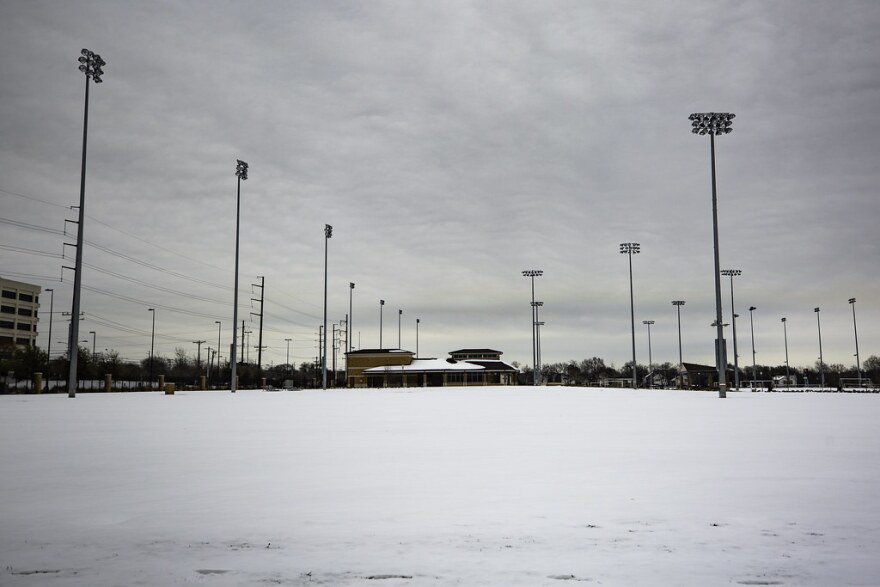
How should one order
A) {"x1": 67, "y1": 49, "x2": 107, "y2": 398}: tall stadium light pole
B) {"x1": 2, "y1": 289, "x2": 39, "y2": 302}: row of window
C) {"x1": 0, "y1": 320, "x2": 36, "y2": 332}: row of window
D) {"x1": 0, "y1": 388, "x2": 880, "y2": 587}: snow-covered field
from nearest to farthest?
1. {"x1": 0, "y1": 388, "x2": 880, "y2": 587}: snow-covered field
2. {"x1": 67, "y1": 49, "x2": 107, "y2": 398}: tall stadium light pole
3. {"x1": 0, "y1": 320, "x2": 36, "y2": 332}: row of window
4. {"x1": 2, "y1": 289, "x2": 39, "y2": 302}: row of window

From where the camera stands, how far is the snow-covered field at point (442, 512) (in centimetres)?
468

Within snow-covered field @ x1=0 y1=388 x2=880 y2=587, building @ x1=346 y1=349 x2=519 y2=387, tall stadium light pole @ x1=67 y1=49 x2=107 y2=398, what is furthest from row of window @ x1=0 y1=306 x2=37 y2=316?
snow-covered field @ x1=0 y1=388 x2=880 y2=587

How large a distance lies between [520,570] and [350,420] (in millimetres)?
15009

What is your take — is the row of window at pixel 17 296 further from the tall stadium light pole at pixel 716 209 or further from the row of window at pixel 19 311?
the tall stadium light pole at pixel 716 209

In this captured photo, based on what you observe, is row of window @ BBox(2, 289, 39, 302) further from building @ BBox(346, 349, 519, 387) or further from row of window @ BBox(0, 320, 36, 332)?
building @ BBox(346, 349, 519, 387)

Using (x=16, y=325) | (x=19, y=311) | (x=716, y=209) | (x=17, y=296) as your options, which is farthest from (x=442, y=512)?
(x=19, y=311)

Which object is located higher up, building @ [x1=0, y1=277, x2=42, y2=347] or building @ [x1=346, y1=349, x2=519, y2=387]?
building @ [x1=0, y1=277, x2=42, y2=347]

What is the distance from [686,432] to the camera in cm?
1473

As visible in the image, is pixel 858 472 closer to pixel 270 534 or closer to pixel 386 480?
pixel 386 480

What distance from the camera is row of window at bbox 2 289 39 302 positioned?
454 feet

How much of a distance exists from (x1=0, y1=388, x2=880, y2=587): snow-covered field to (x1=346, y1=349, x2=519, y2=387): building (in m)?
102

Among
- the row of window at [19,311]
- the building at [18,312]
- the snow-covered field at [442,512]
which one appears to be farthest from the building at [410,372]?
the snow-covered field at [442,512]

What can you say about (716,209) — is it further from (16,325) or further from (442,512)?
(16,325)

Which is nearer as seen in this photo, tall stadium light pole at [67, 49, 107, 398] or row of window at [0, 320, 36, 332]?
tall stadium light pole at [67, 49, 107, 398]
